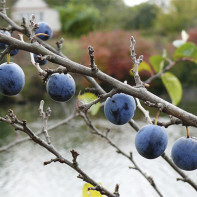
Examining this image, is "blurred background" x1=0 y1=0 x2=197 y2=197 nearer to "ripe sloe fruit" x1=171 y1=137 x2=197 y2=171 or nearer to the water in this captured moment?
the water

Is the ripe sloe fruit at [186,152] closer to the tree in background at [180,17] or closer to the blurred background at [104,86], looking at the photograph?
the blurred background at [104,86]

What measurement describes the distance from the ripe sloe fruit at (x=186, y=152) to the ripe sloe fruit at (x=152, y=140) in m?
0.05

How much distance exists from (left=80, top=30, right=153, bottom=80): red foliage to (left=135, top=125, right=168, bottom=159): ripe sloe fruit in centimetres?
1514

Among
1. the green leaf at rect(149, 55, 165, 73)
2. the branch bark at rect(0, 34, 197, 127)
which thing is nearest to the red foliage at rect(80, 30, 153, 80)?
the green leaf at rect(149, 55, 165, 73)

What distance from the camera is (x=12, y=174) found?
6.23 m

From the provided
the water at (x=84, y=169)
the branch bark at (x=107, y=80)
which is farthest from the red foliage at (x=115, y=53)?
the branch bark at (x=107, y=80)

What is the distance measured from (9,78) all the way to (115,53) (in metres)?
16.5

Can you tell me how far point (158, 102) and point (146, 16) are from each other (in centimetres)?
2765

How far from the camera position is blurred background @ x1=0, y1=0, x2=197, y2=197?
5781 millimetres

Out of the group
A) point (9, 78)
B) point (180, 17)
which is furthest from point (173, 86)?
point (180, 17)

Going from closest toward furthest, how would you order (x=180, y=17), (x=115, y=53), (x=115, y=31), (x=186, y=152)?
(x=186, y=152) → (x=115, y=53) → (x=115, y=31) → (x=180, y=17)

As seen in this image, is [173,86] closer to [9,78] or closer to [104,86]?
[9,78]

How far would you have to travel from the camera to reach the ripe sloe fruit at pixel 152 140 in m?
0.74

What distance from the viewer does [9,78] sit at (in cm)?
81
